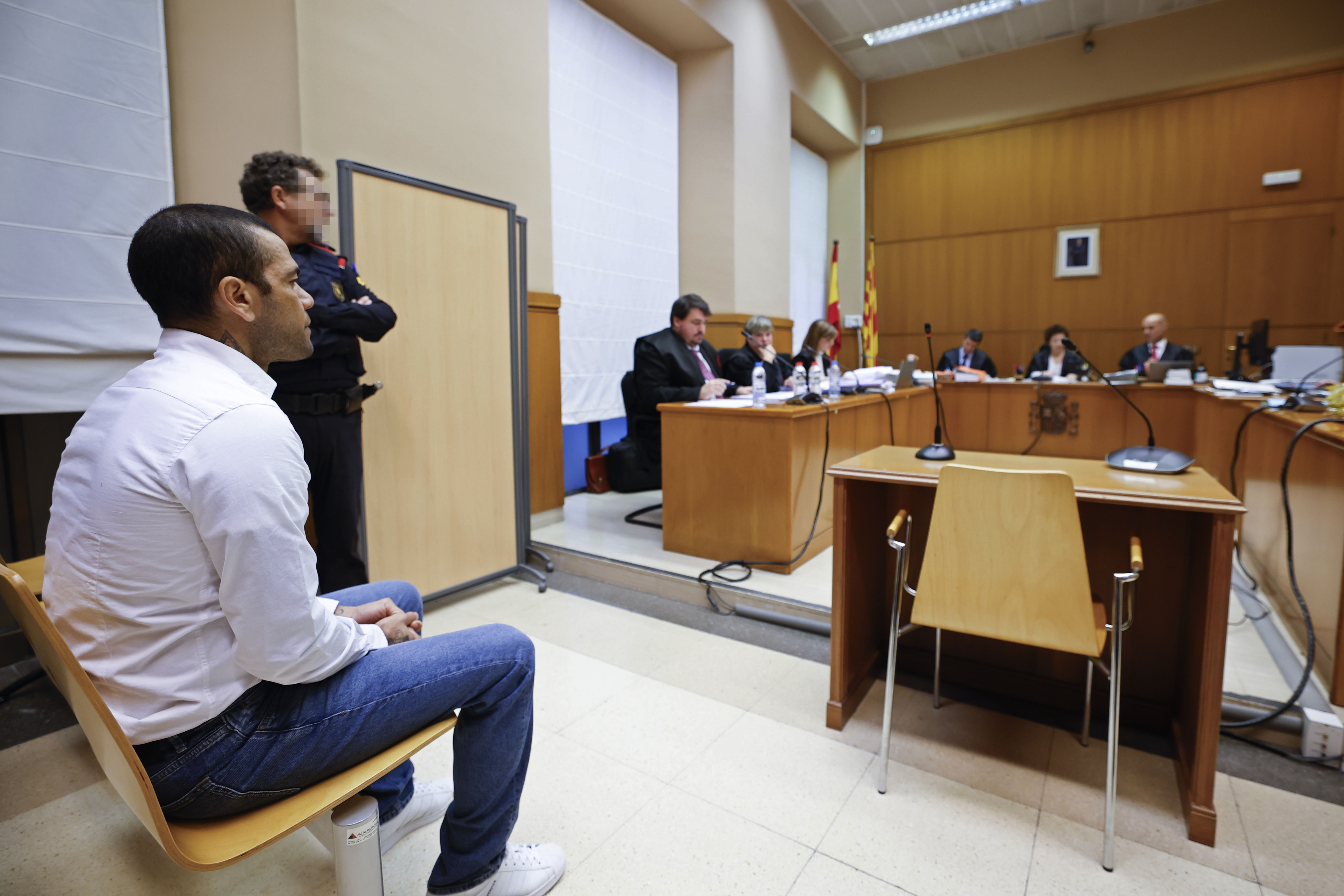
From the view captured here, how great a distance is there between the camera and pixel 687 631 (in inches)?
103

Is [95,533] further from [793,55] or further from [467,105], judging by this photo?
[793,55]

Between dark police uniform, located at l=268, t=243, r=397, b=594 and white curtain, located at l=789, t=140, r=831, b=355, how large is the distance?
5092 millimetres

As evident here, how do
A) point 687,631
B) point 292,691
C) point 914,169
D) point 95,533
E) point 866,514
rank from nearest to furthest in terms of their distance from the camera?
point 95,533 < point 292,691 < point 866,514 < point 687,631 < point 914,169

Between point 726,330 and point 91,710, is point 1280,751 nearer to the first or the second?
point 91,710

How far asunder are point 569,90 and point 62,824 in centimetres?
440

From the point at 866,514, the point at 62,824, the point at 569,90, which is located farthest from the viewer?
the point at 569,90

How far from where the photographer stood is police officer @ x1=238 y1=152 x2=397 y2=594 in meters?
2.07

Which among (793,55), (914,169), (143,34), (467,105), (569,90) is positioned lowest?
(143,34)

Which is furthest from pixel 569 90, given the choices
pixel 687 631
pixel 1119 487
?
pixel 1119 487

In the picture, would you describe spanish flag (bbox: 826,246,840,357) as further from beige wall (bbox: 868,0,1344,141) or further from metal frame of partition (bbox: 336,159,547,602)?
metal frame of partition (bbox: 336,159,547,602)

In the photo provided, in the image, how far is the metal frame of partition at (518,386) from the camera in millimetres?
2861

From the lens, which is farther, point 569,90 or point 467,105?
point 569,90

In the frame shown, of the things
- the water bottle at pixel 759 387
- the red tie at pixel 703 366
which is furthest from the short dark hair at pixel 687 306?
the water bottle at pixel 759 387

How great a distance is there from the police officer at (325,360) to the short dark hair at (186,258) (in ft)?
3.98
